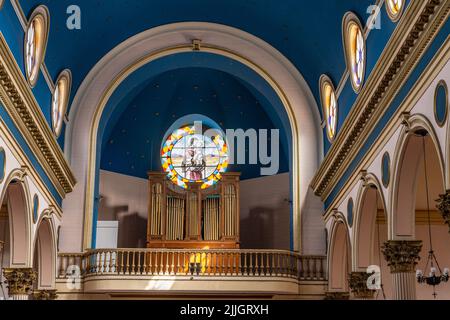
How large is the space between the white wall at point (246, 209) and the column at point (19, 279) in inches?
319

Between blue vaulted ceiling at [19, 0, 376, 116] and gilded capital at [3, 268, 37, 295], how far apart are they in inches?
193

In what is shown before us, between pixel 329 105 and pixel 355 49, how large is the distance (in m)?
3.79

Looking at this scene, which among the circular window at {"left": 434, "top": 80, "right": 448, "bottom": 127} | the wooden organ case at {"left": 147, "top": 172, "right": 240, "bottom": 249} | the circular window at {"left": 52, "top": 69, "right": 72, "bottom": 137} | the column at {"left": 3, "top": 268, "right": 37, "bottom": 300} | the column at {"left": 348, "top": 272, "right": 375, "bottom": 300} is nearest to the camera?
the circular window at {"left": 434, "top": 80, "right": 448, "bottom": 127}

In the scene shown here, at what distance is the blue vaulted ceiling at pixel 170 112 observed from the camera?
25.8 meters

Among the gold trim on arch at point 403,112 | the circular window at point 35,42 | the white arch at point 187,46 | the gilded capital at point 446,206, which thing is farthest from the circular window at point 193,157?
the gilded capital at point 446,206

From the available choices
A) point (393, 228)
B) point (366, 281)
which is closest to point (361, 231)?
point (366, 281)

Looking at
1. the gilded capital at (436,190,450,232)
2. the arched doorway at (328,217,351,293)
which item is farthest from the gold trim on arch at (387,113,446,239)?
the arched doorway at (328,217,351,293)

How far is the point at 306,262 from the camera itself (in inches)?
825

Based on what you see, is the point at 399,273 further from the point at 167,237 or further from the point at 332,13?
the point at 167,237

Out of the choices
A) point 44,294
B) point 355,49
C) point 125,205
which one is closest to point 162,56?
point 125,205

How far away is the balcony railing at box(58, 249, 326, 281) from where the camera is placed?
20.1 metres

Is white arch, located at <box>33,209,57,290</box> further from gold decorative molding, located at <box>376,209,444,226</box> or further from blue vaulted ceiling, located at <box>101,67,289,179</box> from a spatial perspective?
gold decorative molding, located at <box>376,209,444,226</box>

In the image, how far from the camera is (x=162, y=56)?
2222 centimetres

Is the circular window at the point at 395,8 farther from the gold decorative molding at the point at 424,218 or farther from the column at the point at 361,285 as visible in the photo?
the gold decorative molding at the point at 424,218
